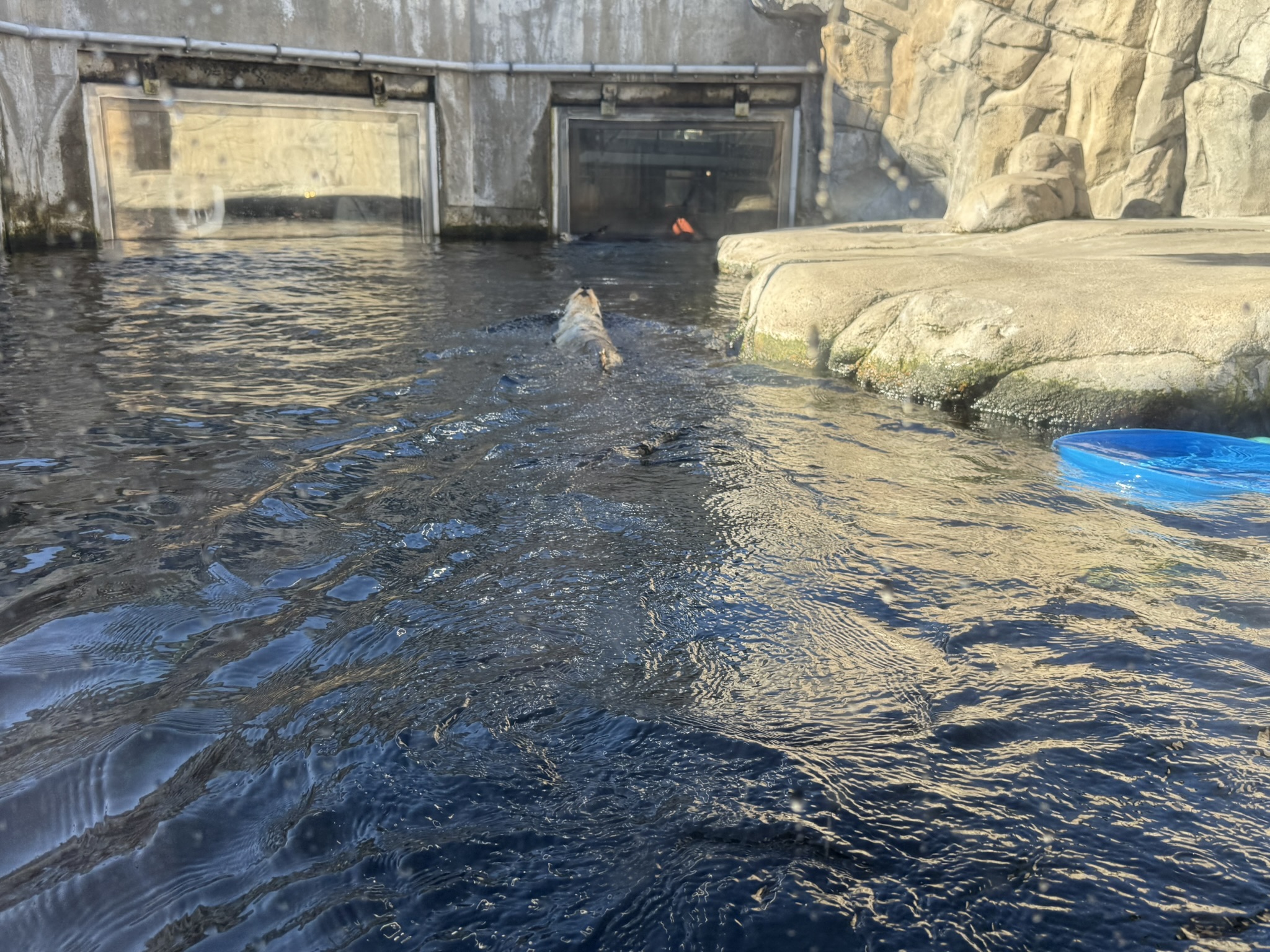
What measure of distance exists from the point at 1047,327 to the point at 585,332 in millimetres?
2872

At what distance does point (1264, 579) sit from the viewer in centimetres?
279

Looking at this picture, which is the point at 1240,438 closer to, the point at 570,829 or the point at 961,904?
the point at 961,904

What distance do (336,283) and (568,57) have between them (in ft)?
21.5

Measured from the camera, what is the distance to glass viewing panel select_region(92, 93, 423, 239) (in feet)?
42.0

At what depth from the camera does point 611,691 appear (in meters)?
2.19

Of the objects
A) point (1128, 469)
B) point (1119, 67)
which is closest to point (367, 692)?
point (1128, 469)

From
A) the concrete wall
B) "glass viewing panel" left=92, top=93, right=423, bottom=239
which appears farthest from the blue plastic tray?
"glass viewing panel" left=92, top=93, right=423, bottom=239

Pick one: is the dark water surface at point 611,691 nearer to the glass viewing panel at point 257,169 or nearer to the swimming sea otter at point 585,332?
the swimming sea otter at point 585,332

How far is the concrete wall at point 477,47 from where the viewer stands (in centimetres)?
1173

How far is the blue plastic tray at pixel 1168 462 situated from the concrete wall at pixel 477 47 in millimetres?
11751

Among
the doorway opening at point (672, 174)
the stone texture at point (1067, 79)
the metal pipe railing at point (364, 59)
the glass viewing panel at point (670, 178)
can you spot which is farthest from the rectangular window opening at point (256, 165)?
the stone texture at point (1067, 79)

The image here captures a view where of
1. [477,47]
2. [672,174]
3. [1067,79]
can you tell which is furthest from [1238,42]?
[477,47]

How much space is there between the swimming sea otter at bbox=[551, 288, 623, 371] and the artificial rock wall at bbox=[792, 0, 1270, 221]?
618 cm

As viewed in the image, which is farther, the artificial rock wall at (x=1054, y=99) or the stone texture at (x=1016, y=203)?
Answer: the artificial rock wall at (x=1054, y=99)
